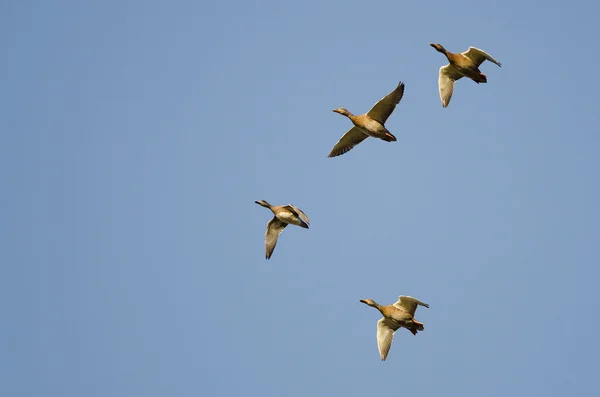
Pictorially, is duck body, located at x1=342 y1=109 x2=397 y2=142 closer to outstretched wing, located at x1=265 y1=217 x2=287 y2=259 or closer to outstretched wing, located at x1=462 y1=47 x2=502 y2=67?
outstretched wing, located at x1=462 y1=47 x2=502 y2=67

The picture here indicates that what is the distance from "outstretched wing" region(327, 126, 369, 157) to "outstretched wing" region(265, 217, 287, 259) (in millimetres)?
3008

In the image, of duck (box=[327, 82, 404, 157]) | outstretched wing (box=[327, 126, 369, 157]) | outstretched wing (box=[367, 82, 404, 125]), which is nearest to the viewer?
outstretched wing (box=[367, 82, 404, 125])

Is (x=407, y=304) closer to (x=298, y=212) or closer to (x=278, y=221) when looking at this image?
(x=298, y=212)

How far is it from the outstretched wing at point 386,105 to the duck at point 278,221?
407 centimetres

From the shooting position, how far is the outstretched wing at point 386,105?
28.0 meters

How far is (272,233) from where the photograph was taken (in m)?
30.6

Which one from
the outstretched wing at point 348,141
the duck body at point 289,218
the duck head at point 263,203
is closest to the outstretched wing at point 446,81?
the outstretched wing at point 348,141

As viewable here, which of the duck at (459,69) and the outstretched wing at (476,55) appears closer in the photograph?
the outstretched wing at (476,55)

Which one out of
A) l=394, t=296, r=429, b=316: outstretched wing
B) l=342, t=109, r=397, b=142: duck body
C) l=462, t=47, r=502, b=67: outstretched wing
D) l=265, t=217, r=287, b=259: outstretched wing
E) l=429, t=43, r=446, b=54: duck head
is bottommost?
l=394, t=296, r=429, b=316: outstretched wing

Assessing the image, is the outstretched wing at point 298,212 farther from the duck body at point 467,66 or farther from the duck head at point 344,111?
the duck body at point 467,66

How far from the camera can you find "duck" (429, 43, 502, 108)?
29.5 metres

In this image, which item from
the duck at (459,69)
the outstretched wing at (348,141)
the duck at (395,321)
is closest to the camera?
the duck at (395,321)

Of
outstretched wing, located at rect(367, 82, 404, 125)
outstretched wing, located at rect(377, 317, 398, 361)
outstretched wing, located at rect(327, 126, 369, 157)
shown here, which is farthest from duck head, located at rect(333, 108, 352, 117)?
outstretched wing, located at rect(377, 317, 398, 361)

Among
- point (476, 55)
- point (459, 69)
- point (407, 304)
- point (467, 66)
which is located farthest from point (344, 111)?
point (407, 304)
